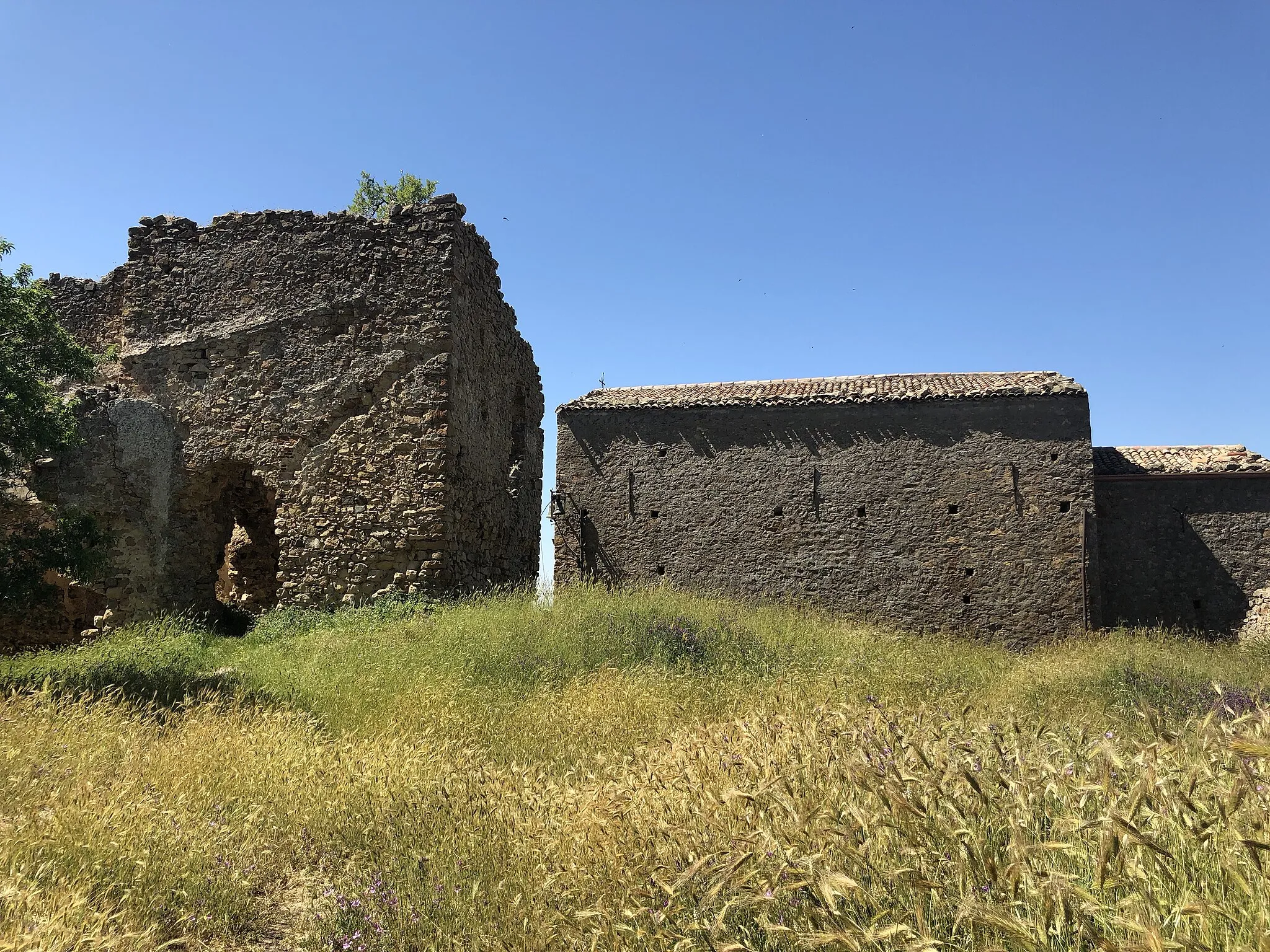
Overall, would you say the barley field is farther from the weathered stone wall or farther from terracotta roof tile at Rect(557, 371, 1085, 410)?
terracotta roof tile at Rect(557, 371, 1085, 410)

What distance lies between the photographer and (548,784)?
4559 mm

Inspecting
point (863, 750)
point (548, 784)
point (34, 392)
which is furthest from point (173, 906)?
point (34, 392)

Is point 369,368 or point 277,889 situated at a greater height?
point 369,368

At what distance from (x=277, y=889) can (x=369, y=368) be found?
28.5 ft

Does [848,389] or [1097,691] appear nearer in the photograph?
[1097,691]

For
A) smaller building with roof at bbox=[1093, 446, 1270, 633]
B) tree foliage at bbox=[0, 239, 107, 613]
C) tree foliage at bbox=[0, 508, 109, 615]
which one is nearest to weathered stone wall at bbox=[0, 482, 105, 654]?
tree foliage at bbox=[0, 239, 107, 613]

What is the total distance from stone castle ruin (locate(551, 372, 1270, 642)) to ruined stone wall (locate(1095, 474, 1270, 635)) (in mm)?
26

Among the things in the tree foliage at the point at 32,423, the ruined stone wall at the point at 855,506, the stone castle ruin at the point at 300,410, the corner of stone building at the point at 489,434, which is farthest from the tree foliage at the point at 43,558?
the ruined stone wall at the point at 855,506

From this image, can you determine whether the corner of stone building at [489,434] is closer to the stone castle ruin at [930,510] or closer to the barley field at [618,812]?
the stone castle ruin at [930,510]

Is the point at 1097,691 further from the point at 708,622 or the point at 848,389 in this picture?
the point at 848,389

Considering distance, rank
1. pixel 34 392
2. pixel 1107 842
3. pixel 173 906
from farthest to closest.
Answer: pixel 34 392 → pixel 173 906 → pixel 1107 842

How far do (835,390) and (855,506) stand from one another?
91.4 inches

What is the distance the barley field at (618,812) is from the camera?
2.23m

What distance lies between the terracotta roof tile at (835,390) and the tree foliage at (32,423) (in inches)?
355
